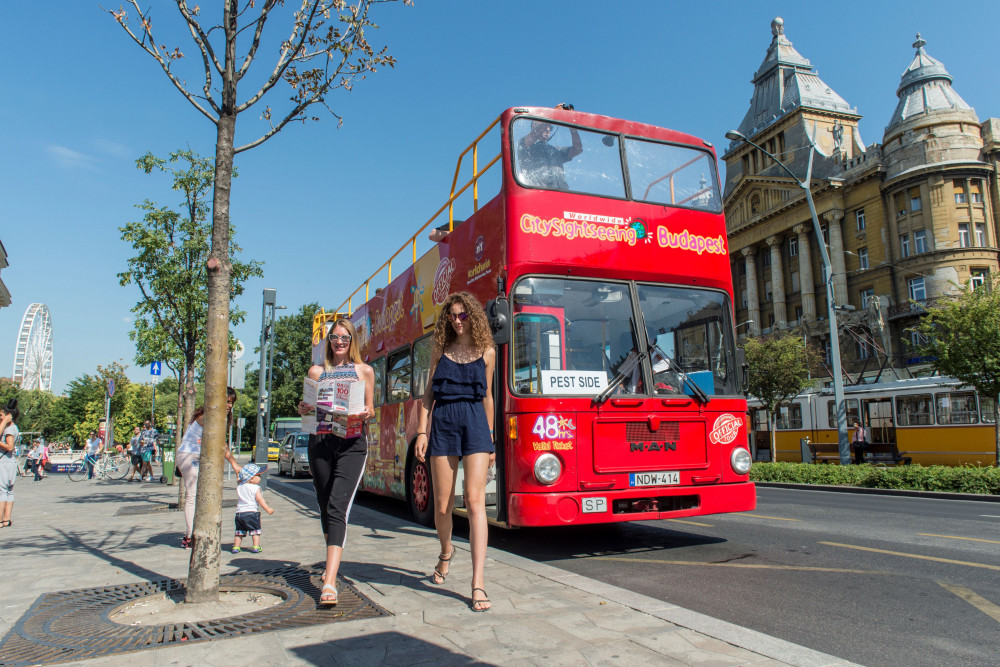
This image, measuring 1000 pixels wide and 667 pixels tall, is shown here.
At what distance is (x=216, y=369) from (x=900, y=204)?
159 feet

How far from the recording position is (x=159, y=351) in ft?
52.2

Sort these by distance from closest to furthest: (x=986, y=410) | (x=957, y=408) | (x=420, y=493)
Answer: (x=420, y=493) → (x=986, y=410) → (x=957, y=408)

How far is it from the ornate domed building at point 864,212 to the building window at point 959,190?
59 millimetres

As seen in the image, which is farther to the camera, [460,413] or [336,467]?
[336,467]

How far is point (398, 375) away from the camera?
1028cm

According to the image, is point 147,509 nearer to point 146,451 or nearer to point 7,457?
point 7,457

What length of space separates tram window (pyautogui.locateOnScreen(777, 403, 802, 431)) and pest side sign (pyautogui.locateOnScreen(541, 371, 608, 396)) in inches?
1102

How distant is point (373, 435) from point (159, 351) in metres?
7.32

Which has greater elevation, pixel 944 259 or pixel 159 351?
→ pixel 944 259

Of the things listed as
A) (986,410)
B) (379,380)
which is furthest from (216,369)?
(986,410)

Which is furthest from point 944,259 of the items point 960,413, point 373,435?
point 373,435

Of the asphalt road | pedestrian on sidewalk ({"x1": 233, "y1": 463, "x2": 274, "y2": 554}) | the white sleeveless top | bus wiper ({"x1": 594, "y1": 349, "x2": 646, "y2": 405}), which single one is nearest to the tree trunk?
pedestrian on sidewalk ({"x1": 233, "y1": 463, "x2": 274, "y2": 554})

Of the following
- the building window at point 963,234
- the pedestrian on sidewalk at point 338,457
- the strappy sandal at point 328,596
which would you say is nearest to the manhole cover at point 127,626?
the strappy sandal at point 328,596

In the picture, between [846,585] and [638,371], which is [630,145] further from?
[846,585]
